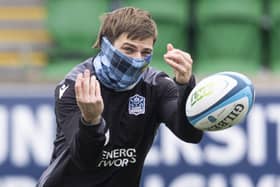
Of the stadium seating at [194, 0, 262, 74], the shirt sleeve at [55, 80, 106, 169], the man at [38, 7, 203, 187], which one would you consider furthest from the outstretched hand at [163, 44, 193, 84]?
the stadium seating at [194, 0, 262, 74]

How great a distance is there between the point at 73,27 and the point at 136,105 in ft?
14.9

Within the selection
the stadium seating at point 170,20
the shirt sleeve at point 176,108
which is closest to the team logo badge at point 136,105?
the shirt sleeve at point 176,108

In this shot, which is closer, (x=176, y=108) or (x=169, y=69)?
(x=176, y=108)

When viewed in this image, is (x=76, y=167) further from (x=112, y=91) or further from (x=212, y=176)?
(x=212, y=176)

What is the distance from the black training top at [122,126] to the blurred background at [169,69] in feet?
8.69

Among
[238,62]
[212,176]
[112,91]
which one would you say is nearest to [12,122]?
[212,176]

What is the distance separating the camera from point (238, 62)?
8625 millimetres

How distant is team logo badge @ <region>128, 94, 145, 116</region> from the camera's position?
14.6 feet

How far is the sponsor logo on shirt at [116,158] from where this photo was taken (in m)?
4.39

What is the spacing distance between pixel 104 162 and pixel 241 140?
2.97 metres

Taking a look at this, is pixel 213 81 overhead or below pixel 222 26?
overhead

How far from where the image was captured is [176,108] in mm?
4406

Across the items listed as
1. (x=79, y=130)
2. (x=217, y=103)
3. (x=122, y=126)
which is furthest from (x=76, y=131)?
(x=217, y=103)

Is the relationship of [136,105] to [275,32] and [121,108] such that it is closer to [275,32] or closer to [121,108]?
[121,108]
